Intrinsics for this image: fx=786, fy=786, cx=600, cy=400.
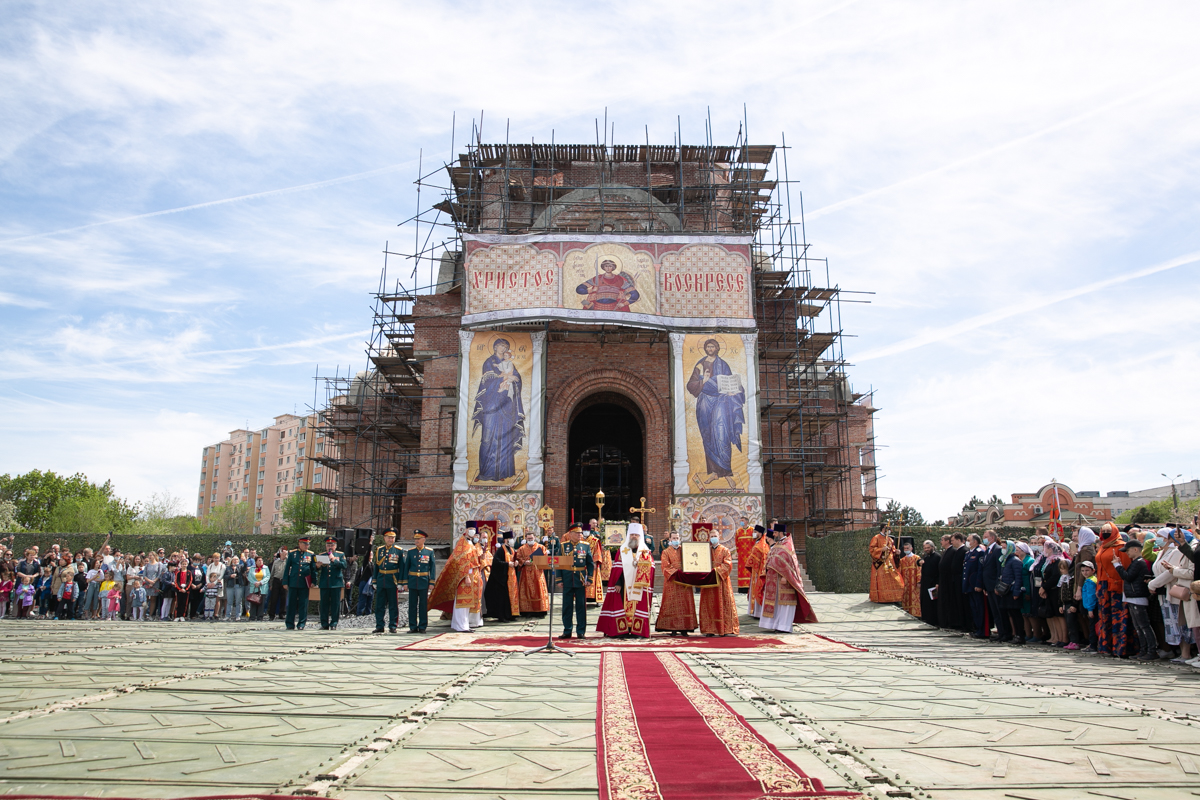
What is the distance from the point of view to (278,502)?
7788cm

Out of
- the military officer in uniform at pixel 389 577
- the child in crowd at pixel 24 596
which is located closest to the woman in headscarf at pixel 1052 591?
the military officer in uniform at pixel 389 577

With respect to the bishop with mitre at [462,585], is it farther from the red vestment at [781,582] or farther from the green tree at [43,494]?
the green tree at [43,494]

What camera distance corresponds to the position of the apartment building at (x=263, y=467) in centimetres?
7750

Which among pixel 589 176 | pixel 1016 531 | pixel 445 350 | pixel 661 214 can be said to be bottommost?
pixel 1016 531

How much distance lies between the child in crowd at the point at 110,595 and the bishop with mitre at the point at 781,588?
13.1 m

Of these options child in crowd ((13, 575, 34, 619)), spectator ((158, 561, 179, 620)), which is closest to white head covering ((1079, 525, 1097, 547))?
spectator ((158, 561, 179, 620))

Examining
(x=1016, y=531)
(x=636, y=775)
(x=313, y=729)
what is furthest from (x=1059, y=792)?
(x=1016, y=531)

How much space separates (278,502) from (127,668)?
76.0 m

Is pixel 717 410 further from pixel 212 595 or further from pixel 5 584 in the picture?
pixel 5 584

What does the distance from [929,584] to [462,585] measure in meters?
7.95

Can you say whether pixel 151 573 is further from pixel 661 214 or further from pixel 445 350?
pixel 661 214

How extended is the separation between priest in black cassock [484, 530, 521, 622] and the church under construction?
5547mm

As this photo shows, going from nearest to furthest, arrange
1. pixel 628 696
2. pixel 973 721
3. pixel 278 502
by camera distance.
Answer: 1. pixel 973 721
2. pixel 628 696
3. pixel 278 502

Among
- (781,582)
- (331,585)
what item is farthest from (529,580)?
(781,582)
